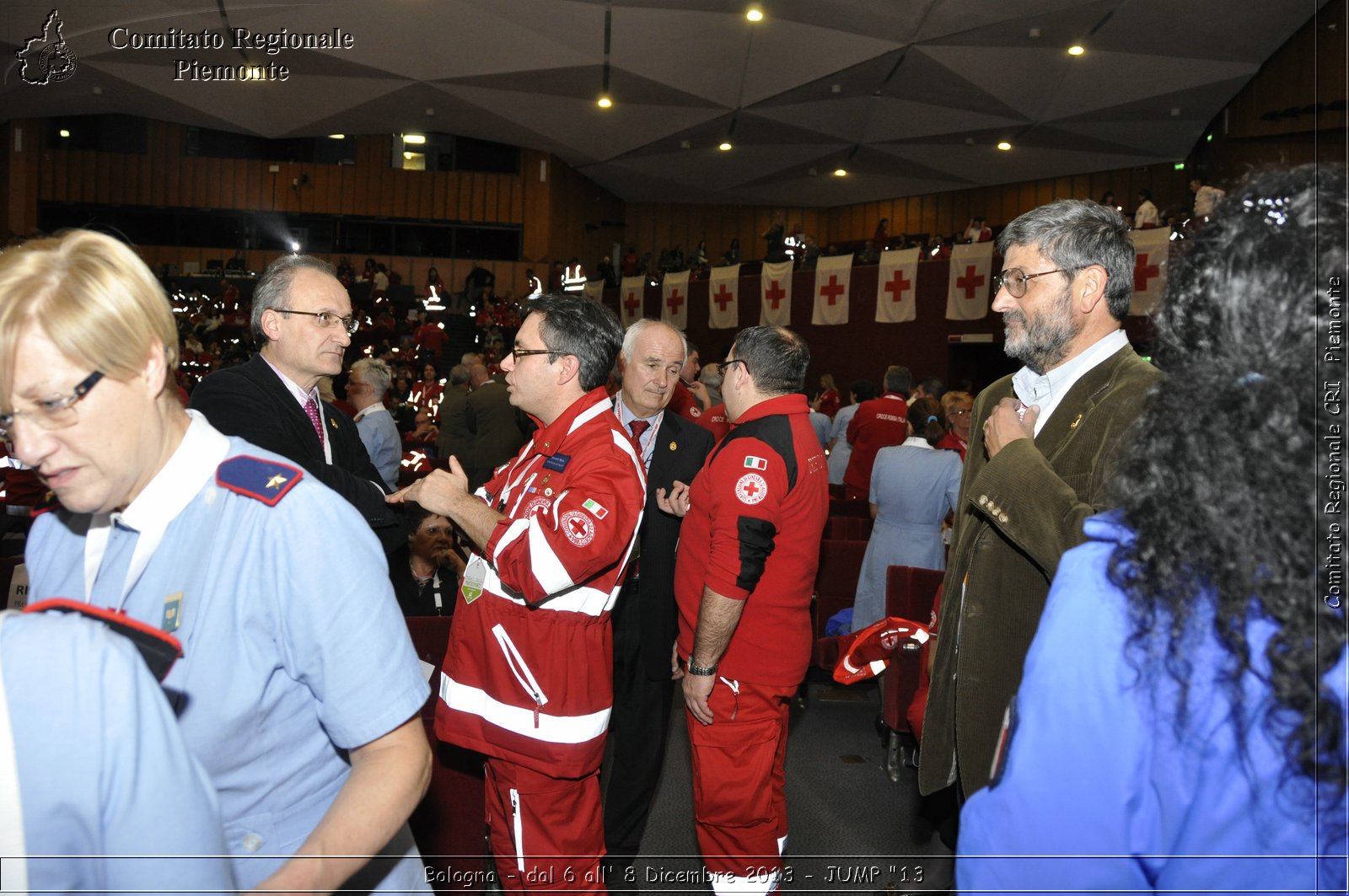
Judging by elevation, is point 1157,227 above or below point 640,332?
above

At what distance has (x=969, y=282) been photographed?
39.1 feet

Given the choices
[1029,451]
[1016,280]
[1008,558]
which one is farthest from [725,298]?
[1029,451]

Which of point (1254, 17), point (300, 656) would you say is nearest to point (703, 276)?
point (1254, 17)

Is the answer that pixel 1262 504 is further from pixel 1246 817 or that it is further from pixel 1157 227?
pixel 1157 227

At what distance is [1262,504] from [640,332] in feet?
8.53

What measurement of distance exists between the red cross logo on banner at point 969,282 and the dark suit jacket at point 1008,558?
1077 cm

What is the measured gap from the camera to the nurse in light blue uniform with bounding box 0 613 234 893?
0.66m

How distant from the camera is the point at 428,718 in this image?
83.9 inches

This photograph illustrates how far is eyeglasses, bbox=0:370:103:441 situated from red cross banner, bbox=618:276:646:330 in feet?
50.6

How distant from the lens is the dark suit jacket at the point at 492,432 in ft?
21.5

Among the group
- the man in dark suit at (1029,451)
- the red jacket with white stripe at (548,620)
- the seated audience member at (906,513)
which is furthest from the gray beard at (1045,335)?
the seated audience member at (906,513)

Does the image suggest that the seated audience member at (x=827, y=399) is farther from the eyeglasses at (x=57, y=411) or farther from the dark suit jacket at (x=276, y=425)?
the eyeglasses at (x=57, y=411)

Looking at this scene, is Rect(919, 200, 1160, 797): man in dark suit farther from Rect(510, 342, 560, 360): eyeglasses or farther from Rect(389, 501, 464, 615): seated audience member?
Rect(389, 501, 464, 615): seated audience member

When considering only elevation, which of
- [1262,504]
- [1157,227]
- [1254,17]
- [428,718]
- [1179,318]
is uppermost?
[1254,17]
